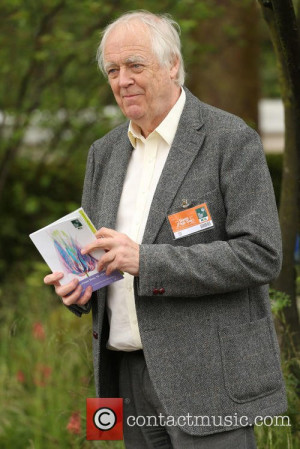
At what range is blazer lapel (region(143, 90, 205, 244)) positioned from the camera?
2627 mm

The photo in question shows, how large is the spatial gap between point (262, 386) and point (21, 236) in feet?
20.7

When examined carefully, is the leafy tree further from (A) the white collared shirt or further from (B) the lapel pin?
(B) the lapel pin

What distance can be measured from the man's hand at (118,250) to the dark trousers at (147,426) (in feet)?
1.35

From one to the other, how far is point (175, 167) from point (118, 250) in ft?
1.15

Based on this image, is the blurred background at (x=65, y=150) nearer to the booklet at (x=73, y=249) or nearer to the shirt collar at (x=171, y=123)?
the shirt collar at (x=171, y=123)

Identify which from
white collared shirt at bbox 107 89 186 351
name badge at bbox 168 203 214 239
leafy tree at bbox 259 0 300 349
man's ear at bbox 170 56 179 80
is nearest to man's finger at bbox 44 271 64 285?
white collared shirt at bbox 107 89 186 351

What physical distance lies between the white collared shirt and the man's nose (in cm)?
18

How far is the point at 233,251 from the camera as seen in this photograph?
2518 millimetres

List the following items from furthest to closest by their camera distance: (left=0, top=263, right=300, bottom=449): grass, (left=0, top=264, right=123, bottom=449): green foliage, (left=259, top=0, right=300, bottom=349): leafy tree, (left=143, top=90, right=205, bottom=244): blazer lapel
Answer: (left=0, top=264, right=123, bottom=449): green foliage → (left=0, top=263, right=300, bottom=449): grass → (left=259, top=0, right=300, bottom=349): leafy tree → (left=143, top=90, right=205, bottom=244): blazer lapel

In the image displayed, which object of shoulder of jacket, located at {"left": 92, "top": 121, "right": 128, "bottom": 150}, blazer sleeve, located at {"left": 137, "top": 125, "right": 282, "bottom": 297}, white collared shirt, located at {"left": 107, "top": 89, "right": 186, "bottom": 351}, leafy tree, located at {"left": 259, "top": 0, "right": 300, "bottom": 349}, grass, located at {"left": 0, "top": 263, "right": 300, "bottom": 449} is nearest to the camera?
blazer sleeve, located at {"left": 137, "top": 125, "right": 282, "bottom": 297}

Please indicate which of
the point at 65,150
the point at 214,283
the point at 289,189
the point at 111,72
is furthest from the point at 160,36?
the point at 65,150

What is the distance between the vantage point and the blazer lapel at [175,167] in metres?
2.63

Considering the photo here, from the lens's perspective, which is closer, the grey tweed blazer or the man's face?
the grey tweed blazer

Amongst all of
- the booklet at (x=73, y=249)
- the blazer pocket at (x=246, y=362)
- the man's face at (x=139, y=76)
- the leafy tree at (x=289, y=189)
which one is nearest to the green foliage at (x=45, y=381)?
the leafy tree at (x=289, y=189)
